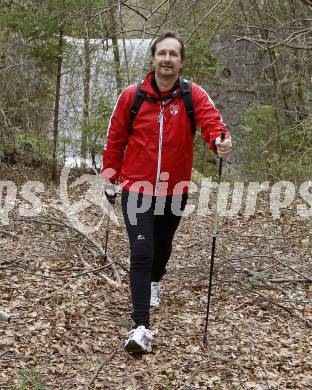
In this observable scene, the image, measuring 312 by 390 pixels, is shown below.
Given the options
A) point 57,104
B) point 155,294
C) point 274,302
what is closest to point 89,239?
point 155,294

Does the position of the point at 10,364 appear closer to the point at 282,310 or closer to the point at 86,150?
the point at 282,310

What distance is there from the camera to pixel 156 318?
4.88 metres

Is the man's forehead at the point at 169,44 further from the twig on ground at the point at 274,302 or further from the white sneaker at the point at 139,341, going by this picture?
the twig on ground at the point at 274,302

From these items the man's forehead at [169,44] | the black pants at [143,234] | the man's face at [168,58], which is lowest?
the black pants at [143,234]

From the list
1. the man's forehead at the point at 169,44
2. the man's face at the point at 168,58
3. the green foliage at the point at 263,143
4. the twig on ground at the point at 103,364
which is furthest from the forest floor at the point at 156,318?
the green foliage at the point at 263,143

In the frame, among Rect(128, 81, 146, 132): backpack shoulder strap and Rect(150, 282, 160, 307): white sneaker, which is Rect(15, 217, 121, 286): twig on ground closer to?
Rect(150, 282, 160, 307): white sneaker

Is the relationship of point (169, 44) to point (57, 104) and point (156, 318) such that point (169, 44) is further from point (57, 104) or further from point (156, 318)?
point (57, 104)

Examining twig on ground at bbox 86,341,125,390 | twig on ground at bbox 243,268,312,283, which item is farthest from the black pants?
twig on ground at bbox 243,268,312,283

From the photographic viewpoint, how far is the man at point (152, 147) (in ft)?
13.7

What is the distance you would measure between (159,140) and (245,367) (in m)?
1.81

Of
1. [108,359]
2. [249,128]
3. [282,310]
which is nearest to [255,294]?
[282,310]

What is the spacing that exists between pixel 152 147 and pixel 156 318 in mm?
1606

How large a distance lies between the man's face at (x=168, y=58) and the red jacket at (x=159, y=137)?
14 centimetres

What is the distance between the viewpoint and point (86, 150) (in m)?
14.8
